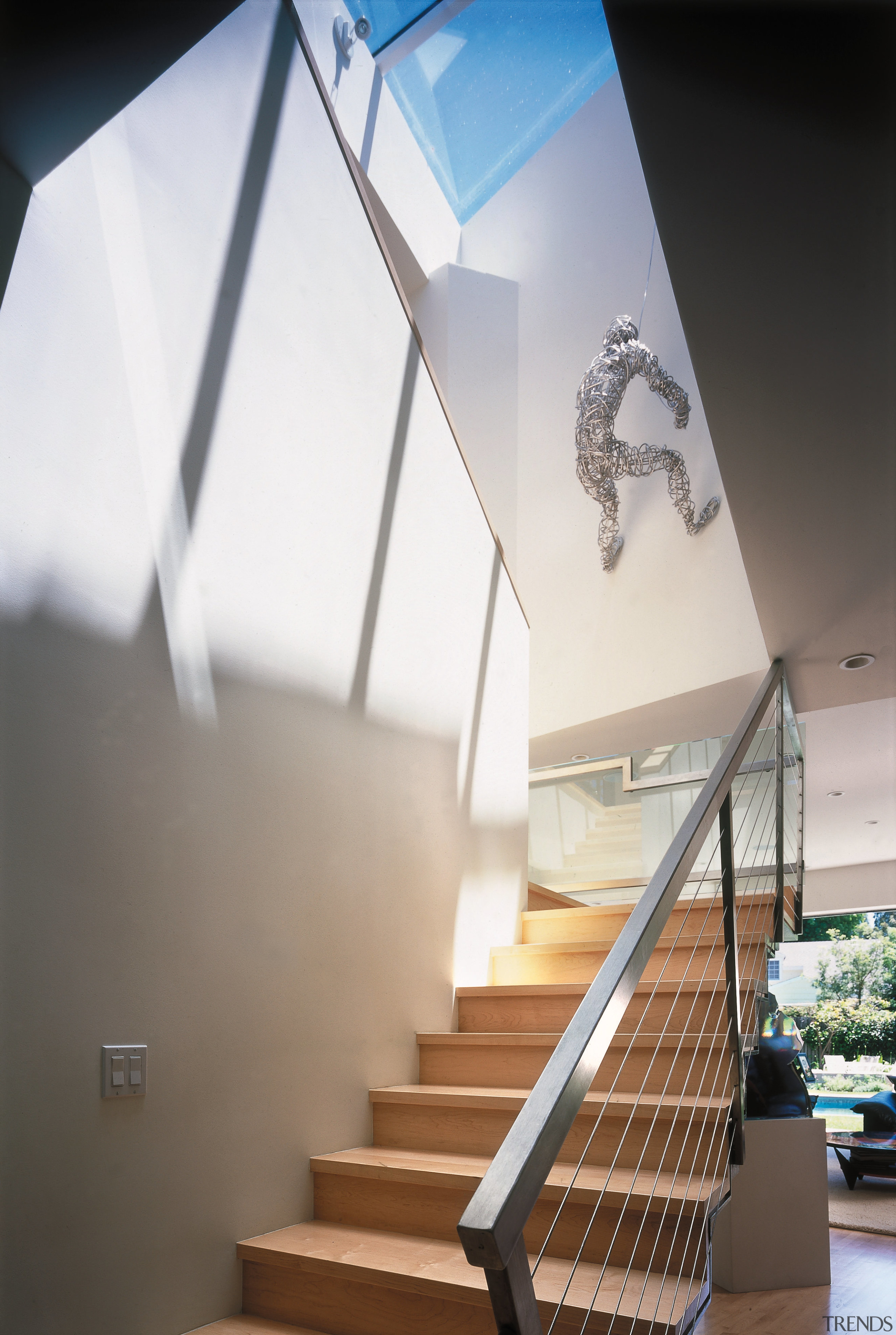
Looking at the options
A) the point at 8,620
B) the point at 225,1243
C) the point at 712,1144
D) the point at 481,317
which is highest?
the point at 481,317

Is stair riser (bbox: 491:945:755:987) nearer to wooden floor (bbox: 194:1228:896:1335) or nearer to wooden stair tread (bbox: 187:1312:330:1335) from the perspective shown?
wooden stair tread (bbox: 187:1312:330:1335)

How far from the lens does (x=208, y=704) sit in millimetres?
2078

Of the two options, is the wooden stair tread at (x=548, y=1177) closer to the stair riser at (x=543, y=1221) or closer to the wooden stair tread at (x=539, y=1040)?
the stair riser at (x=543, y=1221)

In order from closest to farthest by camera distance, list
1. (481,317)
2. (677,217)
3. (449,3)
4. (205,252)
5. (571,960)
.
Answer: (677,217)
(205,252)
(571,960)
(449,3)
(481,317)

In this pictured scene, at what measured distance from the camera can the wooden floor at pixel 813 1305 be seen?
9.88ft

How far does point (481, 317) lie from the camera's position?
648cm

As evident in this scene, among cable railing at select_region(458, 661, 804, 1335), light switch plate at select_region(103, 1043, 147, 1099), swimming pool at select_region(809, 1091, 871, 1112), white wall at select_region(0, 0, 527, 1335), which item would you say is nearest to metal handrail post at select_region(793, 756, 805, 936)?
cable railing at select_region(458, 661, 804, 1335)

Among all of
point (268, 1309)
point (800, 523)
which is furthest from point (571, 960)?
point (800, 523)

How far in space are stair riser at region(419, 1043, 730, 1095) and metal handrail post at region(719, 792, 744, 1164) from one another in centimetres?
5

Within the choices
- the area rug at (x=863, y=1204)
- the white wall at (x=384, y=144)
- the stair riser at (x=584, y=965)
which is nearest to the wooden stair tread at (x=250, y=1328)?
the stair riser at (x=584, y=965)

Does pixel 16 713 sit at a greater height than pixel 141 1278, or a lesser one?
greater

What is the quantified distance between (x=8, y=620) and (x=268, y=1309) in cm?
152

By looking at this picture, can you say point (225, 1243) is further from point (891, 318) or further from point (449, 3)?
point (449, 3)

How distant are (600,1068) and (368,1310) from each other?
0.65m
